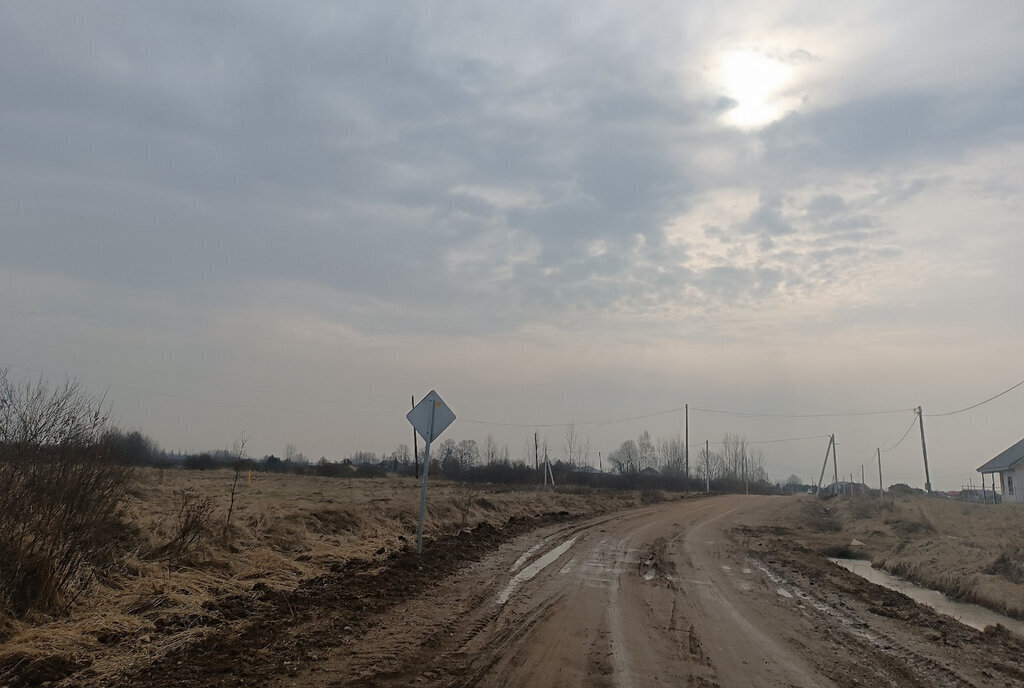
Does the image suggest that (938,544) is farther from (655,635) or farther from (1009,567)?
(655,635)

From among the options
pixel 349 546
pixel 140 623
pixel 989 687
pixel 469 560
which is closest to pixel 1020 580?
pixel 989 687

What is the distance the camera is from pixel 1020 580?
1373 cm

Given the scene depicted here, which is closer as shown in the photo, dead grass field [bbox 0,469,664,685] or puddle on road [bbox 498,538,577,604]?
dead grass field [bbox 0,469,664,685]

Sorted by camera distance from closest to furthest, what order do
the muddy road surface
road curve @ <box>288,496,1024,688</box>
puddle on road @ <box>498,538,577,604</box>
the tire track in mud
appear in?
1. the tire track in mud
2. the muddy road surface
3. road curve @ <box>288,496,1024,688</box>
4. puddle on road @ <box>498,538,577,604</box>

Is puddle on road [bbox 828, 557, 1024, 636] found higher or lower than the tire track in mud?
lower

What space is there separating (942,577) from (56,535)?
16322 millimetres

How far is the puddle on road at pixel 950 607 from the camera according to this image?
10836 millimetres

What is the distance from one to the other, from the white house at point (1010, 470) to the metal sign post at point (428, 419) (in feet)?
204

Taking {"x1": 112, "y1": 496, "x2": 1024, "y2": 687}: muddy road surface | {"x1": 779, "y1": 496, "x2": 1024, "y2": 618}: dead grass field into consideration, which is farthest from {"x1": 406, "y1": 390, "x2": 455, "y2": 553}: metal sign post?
{"x1": 779, "y1": 496, "x2": 1024, "y2": 618}: dead grass field

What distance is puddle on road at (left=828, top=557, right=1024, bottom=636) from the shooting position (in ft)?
35.6

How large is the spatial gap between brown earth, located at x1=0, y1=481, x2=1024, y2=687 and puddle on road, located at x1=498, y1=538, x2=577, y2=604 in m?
0.08

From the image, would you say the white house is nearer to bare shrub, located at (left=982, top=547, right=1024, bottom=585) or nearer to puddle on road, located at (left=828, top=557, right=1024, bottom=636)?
bare shrub, located at (left=982, top=547, right=1024, bottom=585)

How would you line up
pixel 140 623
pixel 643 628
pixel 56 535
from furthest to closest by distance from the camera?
1. pixel 643 628
2. pixel 56 535
3. pixel 140 623

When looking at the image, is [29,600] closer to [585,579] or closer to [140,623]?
[140,623]
